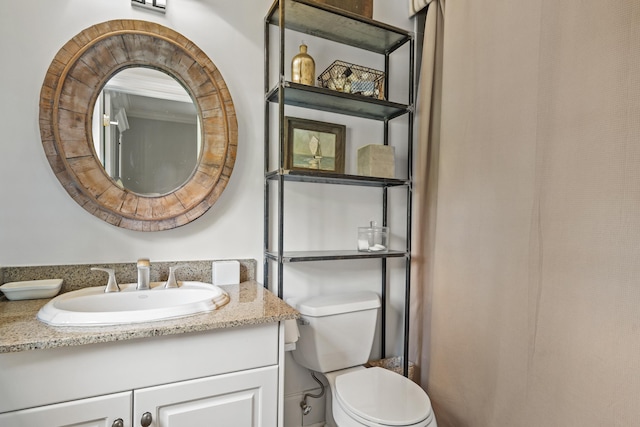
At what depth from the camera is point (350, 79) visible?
156 centimetres

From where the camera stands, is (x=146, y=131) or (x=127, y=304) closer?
(x=127, y=304)

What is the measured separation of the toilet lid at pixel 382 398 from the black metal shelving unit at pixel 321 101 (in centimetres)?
34

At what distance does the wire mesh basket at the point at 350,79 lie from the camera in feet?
5.08

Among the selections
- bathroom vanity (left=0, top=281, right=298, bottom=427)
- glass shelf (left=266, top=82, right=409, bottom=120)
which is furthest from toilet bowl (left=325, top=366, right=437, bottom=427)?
glass shelf (left=266, top=82, right=409, bottom=120)

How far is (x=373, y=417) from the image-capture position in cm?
110

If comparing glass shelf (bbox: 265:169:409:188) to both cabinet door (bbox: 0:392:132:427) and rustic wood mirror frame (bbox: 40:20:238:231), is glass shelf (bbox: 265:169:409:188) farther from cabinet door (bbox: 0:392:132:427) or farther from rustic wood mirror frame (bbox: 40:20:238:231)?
cabinet door (bbox: 0:392:132:427)

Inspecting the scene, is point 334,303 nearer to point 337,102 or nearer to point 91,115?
point 337,102

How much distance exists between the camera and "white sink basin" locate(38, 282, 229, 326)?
92cm

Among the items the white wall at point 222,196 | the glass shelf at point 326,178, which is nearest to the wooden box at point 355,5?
the white wall at point 222,196

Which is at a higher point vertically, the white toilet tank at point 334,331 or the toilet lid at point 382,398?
the white toilet tank at point 334,331

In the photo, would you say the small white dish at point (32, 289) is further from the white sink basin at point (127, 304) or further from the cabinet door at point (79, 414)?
Result: the cabinet door at point (79, 414)

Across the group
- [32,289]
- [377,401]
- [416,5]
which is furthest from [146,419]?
[416,5]

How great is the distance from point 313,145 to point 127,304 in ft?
3.44

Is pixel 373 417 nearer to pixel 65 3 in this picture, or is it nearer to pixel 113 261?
pixel 113 261
